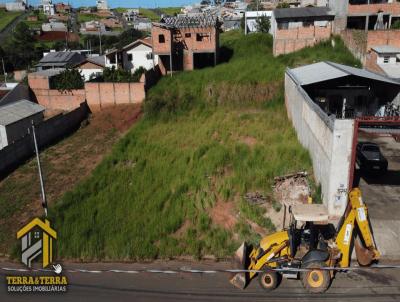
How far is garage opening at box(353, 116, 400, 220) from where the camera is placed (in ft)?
50.2

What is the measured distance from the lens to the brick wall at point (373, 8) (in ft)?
129

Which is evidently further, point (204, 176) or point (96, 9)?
point (96, 9)

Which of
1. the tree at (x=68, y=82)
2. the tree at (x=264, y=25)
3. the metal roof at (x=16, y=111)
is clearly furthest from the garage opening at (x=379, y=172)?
the tree at (x=264, y=25)

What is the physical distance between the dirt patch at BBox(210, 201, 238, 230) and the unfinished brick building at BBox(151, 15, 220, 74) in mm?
A: 24481

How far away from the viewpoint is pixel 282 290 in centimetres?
1230

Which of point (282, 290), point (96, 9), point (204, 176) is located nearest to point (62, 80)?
point (204, 176)

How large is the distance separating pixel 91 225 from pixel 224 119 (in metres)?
15.1

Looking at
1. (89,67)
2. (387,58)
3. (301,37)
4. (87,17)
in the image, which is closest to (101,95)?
(89,67)

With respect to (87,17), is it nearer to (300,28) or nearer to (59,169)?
(300,28)

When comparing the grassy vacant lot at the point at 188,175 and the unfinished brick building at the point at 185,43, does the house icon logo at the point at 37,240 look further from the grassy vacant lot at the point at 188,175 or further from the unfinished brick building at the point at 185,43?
the unfinished brick building at the point at 185,43

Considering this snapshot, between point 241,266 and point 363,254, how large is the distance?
4.16 meters

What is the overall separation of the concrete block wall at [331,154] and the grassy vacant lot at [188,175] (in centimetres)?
182

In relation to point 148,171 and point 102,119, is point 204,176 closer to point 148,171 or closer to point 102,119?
point 148,171

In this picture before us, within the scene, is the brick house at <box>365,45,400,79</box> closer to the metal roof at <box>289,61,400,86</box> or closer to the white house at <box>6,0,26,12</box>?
the metal roof at <box>289,61,400,86</box>
